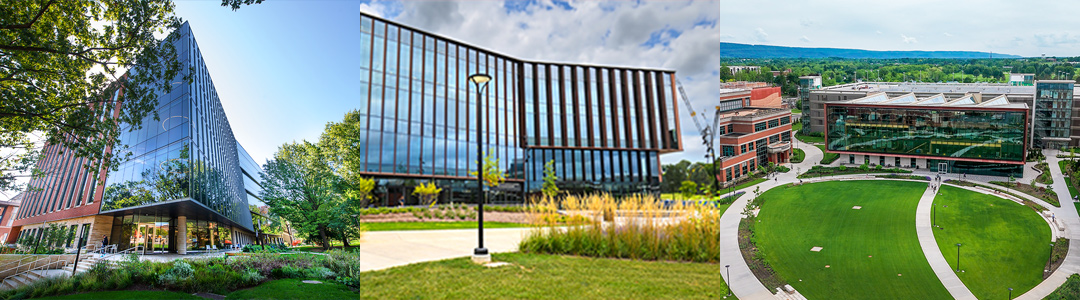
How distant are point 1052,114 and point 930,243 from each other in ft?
7.04

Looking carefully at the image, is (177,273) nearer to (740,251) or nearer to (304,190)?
(304,190)

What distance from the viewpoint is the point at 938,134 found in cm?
718

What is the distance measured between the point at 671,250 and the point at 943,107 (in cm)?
550

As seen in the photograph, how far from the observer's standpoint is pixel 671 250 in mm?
4129

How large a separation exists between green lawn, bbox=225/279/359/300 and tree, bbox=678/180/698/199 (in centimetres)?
286

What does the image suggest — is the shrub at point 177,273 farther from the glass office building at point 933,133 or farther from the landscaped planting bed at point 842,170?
the glass office building at point 933,133

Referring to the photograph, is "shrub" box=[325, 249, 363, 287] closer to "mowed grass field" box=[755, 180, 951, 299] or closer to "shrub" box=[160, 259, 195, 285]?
"shrub" box=[160, 259, 195, 285]

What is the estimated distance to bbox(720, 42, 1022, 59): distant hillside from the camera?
7.00m

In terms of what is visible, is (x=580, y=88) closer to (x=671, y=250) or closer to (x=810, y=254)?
(x=671, y=250)

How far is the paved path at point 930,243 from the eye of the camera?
6.86 metres

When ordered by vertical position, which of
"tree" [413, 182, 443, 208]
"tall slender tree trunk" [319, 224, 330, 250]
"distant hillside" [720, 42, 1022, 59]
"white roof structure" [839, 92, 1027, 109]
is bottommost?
"tall slender tree trunk" [319, 224, 330, 250]

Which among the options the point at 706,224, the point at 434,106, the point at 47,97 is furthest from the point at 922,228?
the point at 47,97

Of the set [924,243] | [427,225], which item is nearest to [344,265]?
[427,225]

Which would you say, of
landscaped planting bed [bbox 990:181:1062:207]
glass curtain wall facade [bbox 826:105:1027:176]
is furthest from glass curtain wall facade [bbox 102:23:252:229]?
landscaped planting bed [bbox 990:181:1062:207]
